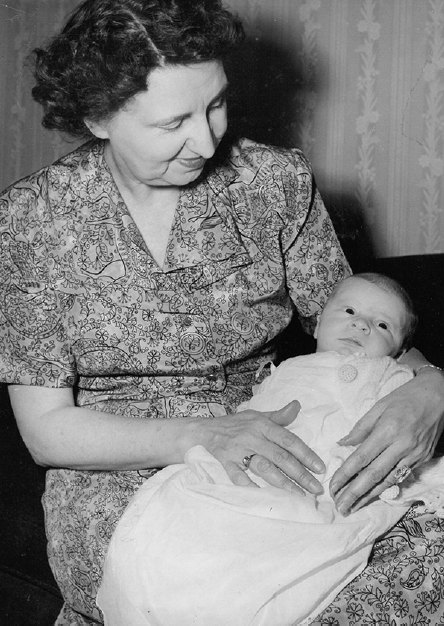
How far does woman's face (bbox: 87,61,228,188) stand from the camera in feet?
5.01

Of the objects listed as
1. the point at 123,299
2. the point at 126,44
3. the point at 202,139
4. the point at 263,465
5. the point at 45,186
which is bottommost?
the point at 263,465

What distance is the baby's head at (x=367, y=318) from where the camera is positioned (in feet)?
5.44

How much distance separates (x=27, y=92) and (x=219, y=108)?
289 centimetres

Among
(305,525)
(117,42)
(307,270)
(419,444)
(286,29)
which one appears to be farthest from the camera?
(286,29)

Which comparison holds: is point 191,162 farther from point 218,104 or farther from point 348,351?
point 348,351

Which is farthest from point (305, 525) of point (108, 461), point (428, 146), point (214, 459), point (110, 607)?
point (428, 146)

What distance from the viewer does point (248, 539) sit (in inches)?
48.0

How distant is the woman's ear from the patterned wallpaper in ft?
4.89

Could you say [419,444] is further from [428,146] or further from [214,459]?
[428,146]

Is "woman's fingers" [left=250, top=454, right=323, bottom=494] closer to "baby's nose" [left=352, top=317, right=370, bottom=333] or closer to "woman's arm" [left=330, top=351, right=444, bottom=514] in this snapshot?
"woman's arm" [left=330, top=351, right=444, bottom=514]

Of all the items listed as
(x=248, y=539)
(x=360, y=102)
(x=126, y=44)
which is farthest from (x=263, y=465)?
(x=360, y=102)

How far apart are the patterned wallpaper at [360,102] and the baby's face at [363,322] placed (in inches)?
57.6

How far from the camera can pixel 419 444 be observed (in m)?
1.39

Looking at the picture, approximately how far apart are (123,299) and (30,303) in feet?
0.69
